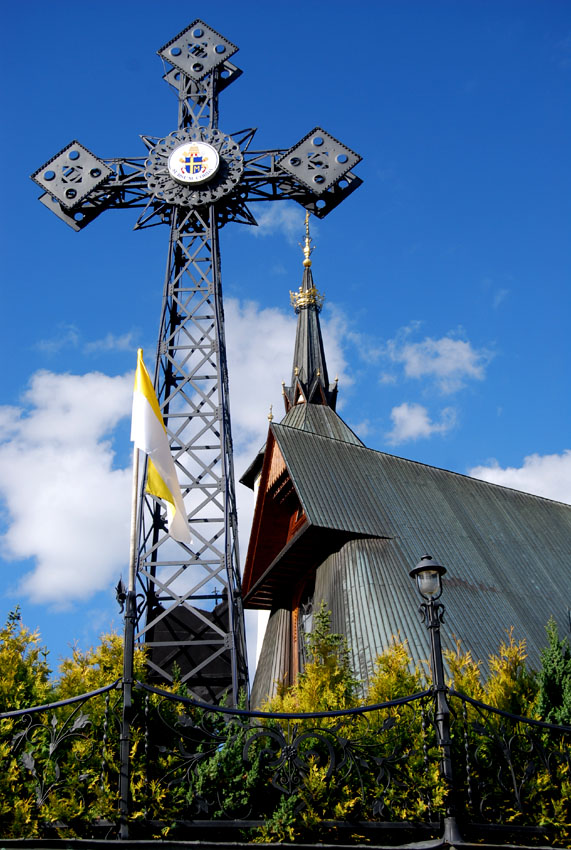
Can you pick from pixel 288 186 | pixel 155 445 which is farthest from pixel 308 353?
pixel 155 445

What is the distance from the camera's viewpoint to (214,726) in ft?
26.3

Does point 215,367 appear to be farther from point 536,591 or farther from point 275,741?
point 275,741

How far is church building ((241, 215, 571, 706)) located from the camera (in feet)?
51.3

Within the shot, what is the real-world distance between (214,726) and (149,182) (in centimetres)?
1539

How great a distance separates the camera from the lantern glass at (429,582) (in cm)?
770

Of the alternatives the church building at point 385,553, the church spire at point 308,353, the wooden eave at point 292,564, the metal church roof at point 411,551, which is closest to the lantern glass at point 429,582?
the church building at point 385,553

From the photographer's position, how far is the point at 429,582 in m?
7.71

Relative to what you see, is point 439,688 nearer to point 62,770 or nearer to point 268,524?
point 62,770

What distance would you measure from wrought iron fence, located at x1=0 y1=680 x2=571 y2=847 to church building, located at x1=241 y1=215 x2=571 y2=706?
5.89 metres

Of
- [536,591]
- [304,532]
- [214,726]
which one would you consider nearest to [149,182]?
[304,532]

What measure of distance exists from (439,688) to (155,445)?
12.1ft

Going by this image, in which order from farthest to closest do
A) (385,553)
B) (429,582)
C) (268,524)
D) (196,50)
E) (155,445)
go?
1. (196,50)
2. (268,524)
3. (385,553)
4. (155,445)
5. (429,582)

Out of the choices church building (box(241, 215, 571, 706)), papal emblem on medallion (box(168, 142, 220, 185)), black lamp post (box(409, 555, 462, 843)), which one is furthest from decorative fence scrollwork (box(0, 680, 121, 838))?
papal emblem on medallion (box(168, 142, 220, 185))

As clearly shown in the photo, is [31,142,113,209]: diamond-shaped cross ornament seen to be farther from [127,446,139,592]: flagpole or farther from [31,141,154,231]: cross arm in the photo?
[127,446,139,592]: flagpole
